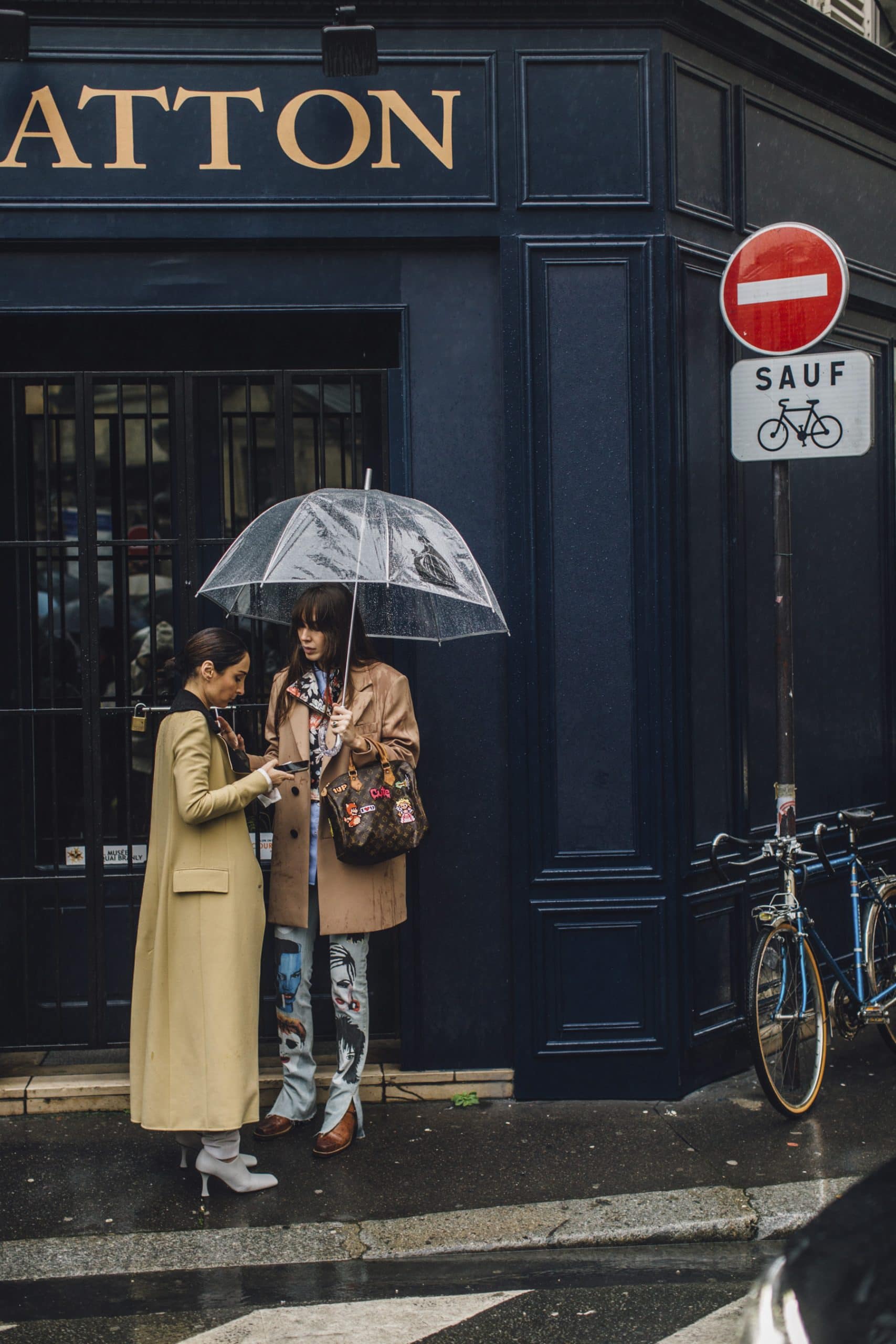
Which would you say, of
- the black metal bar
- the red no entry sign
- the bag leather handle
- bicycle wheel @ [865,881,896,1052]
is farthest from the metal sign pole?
the black metal bar

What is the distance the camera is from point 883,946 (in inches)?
233

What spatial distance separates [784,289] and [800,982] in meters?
2.88

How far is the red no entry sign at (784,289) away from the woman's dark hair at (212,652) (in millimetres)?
2505

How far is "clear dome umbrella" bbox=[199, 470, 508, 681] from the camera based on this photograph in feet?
14.4

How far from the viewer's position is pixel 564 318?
5.39m

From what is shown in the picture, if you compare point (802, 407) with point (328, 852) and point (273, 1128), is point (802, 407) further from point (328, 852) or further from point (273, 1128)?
point (273, 1128)

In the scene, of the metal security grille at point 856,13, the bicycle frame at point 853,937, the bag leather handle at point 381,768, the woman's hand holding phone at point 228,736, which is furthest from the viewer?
the metal security grille at point 856,13

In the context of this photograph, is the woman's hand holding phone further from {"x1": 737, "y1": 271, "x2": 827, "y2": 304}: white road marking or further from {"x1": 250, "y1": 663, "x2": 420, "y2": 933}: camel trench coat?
{"x1": 737, "y1": 271, "x2": 827, "y2": 304}: white road marking

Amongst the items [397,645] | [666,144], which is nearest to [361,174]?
[666,144]

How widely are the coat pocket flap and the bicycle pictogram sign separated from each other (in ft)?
8.99

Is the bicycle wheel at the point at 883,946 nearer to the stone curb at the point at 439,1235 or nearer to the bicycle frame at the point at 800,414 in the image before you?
the stone curb at the point at 439,1235

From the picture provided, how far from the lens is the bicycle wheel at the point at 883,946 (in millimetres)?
5734

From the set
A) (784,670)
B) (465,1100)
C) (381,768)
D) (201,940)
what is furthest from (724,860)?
(201,940)

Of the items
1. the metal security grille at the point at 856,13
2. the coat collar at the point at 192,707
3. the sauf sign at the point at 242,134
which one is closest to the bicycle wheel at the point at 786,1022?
the coat collar at the point at 192,707
